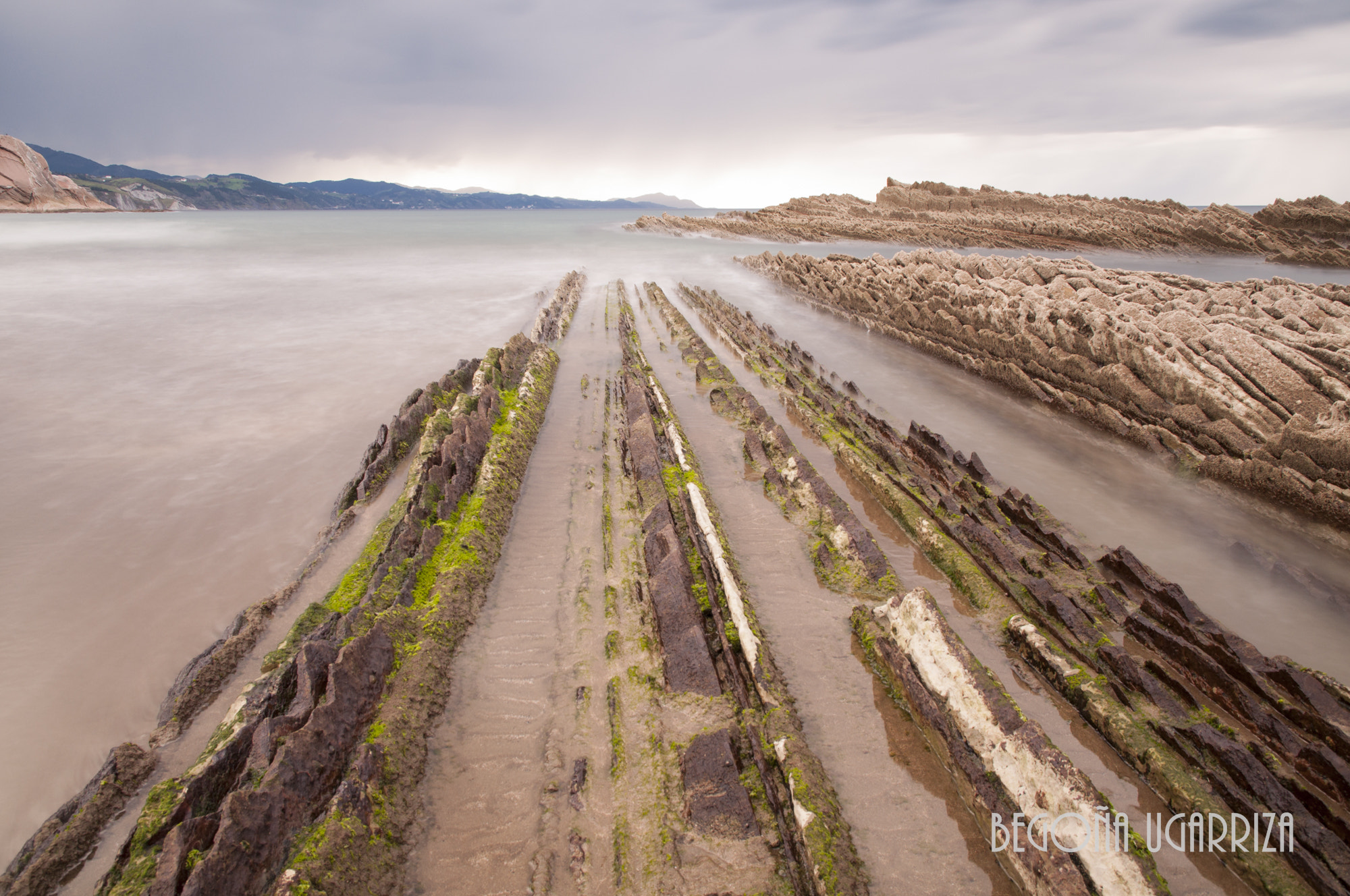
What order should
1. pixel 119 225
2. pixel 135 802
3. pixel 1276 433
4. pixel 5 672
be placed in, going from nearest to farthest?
pixel 135 802 < pixel 5 672 < pixel 1276 433 < pixel 119 225

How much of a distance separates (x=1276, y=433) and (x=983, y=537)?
6495 mm

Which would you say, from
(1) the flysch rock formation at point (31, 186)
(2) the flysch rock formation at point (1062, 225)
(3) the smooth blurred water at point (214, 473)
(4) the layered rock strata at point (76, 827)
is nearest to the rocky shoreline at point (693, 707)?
(4) the layered rock strata at point (76, 827)

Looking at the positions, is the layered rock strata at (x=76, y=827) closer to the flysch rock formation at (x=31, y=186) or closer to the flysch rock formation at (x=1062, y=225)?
the flysch rock formation at (x=1062, y=225)

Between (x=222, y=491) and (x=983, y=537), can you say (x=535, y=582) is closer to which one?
(x=983, y=537)

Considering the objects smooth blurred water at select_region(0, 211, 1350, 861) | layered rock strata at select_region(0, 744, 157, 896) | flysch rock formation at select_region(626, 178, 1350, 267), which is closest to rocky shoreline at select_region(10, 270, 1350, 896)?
layered rock strata at select_region(0, 744, 157, 896)

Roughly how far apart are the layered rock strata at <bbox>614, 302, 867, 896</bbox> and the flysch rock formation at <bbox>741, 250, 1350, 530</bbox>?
348 inches

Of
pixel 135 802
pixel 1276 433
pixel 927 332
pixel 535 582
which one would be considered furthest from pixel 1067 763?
pixel 927 332

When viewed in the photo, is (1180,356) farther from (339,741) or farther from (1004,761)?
(339,741)

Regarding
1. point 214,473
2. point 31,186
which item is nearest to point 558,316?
point 214,473

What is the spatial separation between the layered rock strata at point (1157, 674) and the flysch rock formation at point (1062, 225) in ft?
170

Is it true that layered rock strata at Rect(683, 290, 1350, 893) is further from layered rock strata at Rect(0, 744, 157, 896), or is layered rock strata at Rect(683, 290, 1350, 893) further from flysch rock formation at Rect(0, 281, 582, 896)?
layered rock strata at Rect(0, 744, 157, 896)

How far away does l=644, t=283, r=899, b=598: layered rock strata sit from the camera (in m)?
5.92

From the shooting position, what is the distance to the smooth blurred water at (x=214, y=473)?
193 inches

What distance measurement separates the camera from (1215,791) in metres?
3.67
